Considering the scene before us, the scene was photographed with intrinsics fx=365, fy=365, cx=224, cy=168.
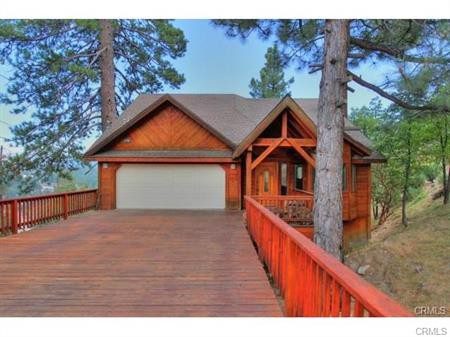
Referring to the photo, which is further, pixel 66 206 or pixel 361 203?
pixel 361 203

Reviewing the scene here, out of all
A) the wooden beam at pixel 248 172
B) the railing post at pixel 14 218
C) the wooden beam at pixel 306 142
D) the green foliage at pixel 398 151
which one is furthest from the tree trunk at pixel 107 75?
the green foliage at pixel 398 151

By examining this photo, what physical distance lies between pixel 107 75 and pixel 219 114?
5806 millimetres

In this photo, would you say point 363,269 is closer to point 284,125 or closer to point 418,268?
point 418,268

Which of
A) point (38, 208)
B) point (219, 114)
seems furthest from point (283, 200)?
point (38, 208)

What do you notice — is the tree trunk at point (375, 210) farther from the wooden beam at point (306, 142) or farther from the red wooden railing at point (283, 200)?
the red wooden railing at point (283, 200)

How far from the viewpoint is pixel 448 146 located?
12.4m

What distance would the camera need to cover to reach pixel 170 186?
37.4 ft

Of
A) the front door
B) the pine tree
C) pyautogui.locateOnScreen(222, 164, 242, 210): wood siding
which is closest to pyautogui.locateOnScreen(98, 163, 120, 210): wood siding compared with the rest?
pyautogui.locateOnScreen(222, 164, 242, 210): wood siding

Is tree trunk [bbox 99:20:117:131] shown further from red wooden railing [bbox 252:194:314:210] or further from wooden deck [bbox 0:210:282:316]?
wooden deck [bbox 0:210:282:316]

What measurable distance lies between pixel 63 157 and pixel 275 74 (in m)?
14.7

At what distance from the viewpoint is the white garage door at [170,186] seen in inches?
445

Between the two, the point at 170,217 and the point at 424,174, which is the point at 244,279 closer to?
the point at 170,217

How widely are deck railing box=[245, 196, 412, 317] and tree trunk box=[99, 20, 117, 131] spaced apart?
13.2m

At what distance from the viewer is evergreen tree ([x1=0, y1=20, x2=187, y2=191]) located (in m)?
14.5
